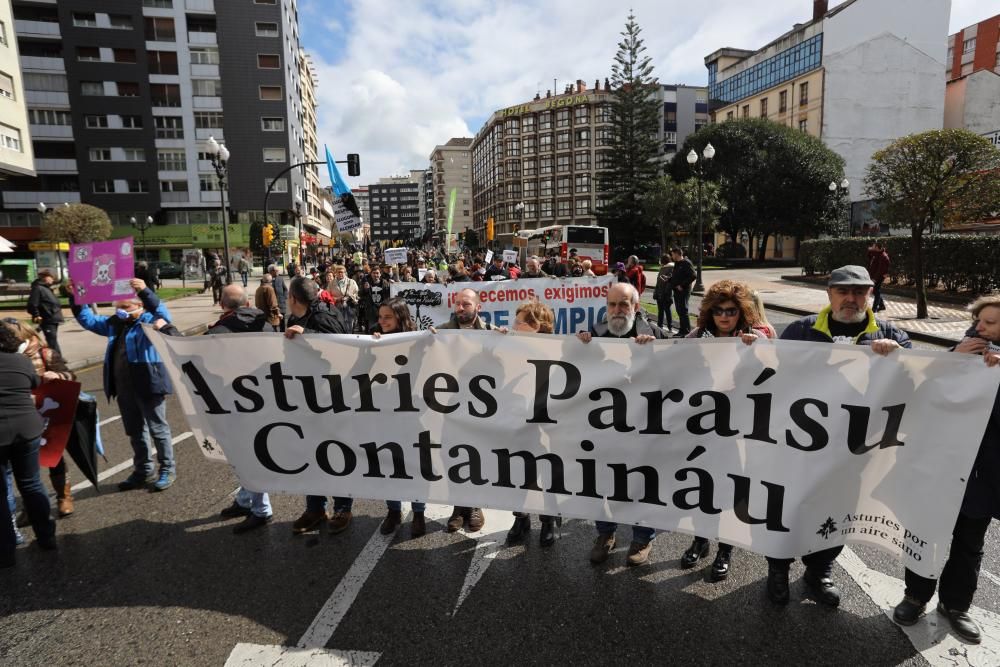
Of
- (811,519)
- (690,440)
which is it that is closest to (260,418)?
(690,440)

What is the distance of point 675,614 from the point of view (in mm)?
3176

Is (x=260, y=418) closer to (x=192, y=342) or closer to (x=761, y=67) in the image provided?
(x=192, y=342)

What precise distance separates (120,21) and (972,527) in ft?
218

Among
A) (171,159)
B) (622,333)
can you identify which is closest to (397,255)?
(622,333)

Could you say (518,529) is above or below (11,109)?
below

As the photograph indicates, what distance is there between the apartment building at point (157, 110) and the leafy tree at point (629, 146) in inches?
1197

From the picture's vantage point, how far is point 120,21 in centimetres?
5084

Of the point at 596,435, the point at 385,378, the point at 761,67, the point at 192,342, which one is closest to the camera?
the point at 596,435

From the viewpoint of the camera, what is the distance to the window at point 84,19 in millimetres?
50094

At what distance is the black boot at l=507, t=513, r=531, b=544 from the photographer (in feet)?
13.3

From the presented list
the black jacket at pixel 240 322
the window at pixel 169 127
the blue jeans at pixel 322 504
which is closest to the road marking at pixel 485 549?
the blue jeans at pixel 322 504

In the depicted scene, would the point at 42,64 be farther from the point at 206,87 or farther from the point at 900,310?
the point at 900,310

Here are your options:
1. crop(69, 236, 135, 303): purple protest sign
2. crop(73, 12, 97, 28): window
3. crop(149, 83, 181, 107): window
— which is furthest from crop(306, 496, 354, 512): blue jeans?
crop(73, 12, 97, 28): window

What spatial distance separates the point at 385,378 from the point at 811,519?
2.65m
